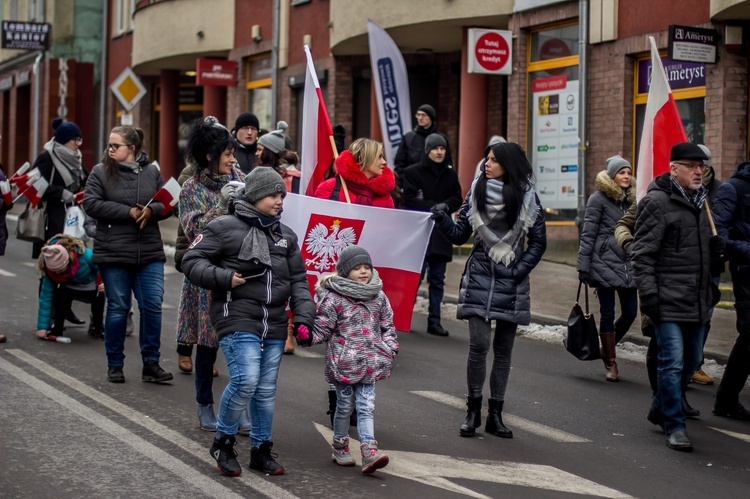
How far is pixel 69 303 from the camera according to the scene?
11742 mm

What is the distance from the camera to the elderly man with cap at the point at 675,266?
26.2ft

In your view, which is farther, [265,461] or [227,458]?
[265,461]

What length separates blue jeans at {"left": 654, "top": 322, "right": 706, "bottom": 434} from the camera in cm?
799

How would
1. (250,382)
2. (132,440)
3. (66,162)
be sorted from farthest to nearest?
1. (66,162)
2. (132,440)
3. (250,382)

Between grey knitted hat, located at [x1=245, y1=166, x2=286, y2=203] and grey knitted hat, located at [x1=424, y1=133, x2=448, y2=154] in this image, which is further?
grey knitted hat, located at [x1=424, y1=133, x2=448, y2=154]

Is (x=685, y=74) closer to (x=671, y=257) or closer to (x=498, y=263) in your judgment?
(x=671, y=257)

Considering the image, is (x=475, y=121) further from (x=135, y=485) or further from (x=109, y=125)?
(x=109, y=125)

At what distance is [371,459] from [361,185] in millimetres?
2962

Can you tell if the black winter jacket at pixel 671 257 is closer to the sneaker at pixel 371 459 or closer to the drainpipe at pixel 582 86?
the sneaker at pixel 371 459

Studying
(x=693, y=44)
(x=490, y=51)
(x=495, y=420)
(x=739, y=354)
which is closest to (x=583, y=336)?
(x=739, y=354)

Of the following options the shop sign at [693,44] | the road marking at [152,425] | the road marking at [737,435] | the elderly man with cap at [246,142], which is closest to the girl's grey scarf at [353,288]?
the road marking at [152,425]

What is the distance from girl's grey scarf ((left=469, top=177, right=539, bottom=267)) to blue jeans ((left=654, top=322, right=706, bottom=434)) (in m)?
0.99

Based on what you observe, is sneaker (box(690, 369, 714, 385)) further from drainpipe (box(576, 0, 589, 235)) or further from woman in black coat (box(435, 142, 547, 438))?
drainpipe (box(576, 0, 589, 235))

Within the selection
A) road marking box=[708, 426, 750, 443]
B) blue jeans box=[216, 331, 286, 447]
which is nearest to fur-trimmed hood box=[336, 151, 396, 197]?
blue jeans box=[216, 331, 286, 447]
